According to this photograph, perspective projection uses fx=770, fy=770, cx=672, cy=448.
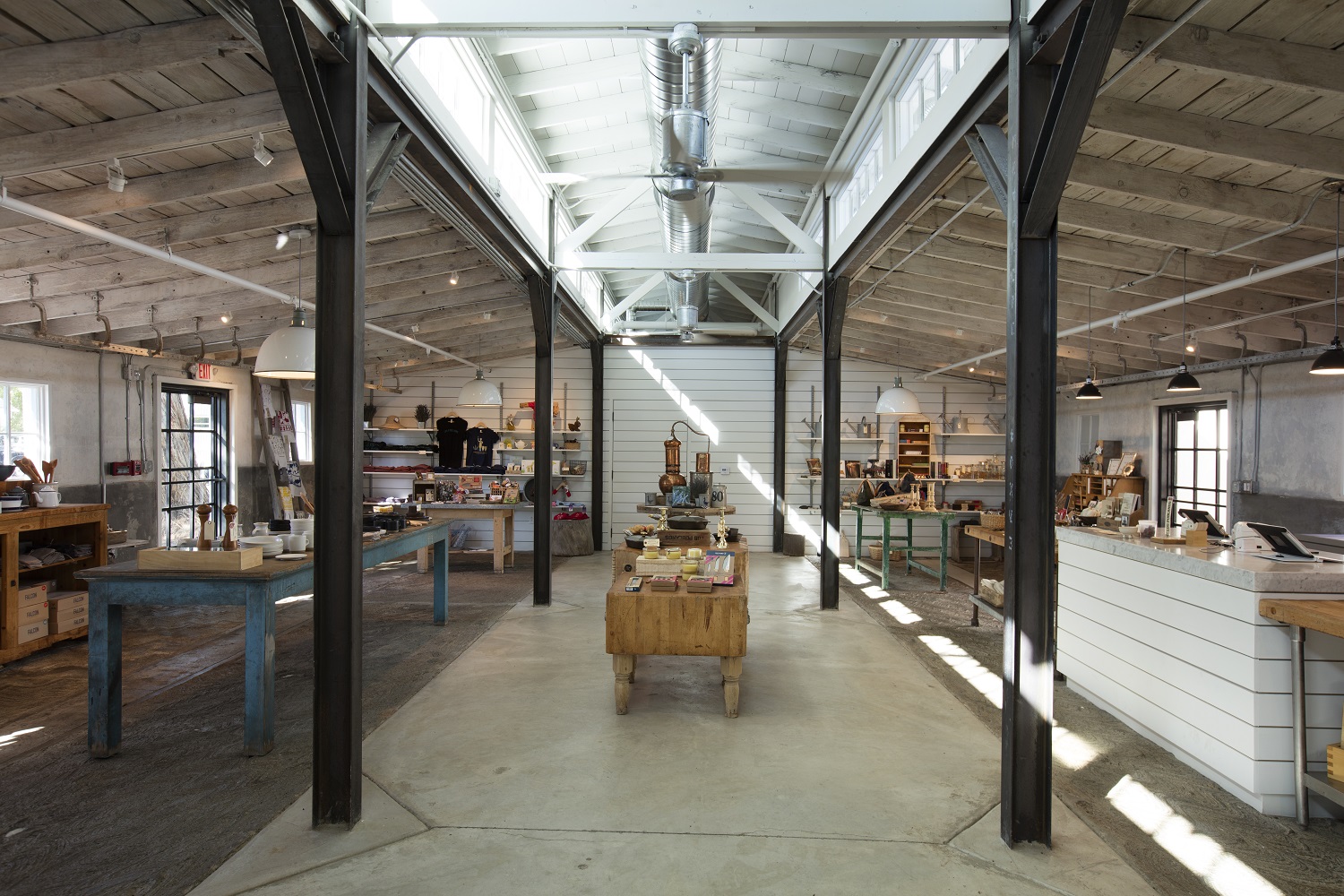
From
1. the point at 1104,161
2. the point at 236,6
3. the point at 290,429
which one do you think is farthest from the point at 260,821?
the point at 290,429

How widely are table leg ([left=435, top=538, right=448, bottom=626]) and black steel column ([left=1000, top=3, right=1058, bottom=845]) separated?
525 cm

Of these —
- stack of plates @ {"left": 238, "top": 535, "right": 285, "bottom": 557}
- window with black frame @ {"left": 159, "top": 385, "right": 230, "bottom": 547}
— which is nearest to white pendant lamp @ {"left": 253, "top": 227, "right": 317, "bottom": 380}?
stack of plates @ {"left": 238, "top": 535, "right": 285, "bottom": 557}

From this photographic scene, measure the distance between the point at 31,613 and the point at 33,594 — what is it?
14 cm

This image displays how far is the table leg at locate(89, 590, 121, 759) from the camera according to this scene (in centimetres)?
394

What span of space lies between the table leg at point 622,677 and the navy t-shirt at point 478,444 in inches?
306

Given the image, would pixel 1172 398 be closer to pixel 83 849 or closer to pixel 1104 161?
pixel 1104 161

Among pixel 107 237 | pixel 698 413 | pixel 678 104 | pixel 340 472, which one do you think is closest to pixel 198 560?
pixel 340 472

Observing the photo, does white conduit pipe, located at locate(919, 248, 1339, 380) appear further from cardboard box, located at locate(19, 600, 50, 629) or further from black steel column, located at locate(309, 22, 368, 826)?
cardboard box, located at locate(19, 600, 50, 629)

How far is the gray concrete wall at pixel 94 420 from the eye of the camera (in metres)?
7.09

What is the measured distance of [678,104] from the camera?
4.79m

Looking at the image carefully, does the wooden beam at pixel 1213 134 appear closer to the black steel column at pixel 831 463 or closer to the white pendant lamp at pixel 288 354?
the black steel column at pixel 831 463

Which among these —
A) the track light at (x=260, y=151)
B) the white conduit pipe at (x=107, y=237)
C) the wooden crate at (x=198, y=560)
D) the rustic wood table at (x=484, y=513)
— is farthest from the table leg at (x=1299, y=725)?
the rustic wood table at (x=484, y=513)

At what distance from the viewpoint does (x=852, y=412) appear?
13.0m

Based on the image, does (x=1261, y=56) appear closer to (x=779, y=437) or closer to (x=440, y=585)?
(x=440, y=585)
